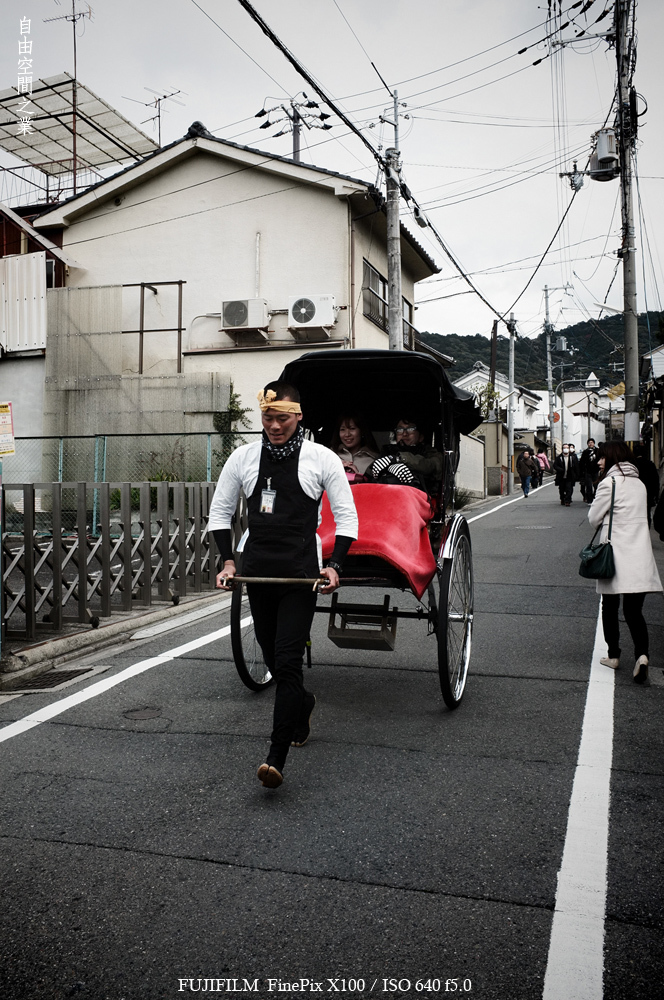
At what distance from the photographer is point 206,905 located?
2.83m

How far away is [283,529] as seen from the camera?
13.4ft

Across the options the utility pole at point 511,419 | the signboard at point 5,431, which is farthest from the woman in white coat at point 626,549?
the utility pole at point 511,419

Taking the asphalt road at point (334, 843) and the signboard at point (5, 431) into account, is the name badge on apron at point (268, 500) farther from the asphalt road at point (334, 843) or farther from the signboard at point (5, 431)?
the signboard at point (5, 431)

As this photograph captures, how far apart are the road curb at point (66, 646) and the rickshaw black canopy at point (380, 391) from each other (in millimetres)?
2756

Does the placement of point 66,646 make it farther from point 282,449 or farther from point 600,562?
point 600,562

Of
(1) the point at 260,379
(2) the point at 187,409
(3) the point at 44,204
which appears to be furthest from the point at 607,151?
(3) the point at 44,204

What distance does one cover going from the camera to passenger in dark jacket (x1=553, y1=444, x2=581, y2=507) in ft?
79.8

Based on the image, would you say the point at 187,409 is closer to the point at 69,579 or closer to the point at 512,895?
the point at 69,579

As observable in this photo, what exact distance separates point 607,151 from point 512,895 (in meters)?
20.4

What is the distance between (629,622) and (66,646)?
15.4 ft

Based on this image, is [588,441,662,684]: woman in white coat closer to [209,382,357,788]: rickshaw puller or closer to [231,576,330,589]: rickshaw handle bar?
[209,382,357,788]: rickshaw puller

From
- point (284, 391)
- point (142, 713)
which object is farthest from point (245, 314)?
point (284, 391)

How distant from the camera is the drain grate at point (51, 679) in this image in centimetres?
596

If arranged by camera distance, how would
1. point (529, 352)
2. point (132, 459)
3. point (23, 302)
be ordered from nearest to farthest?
point (132, 459), point (23, 302), point (529, 352)
